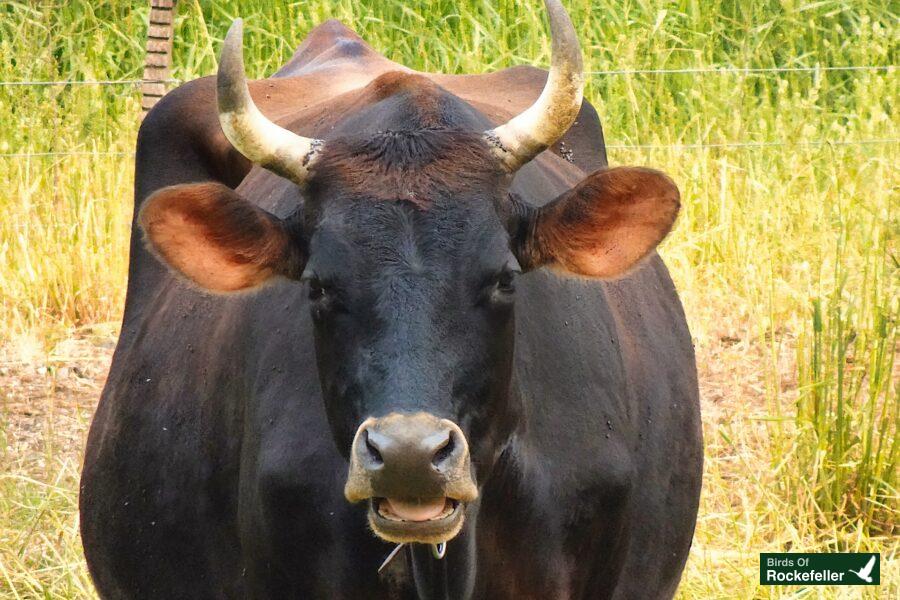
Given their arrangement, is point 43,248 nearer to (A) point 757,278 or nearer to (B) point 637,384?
(A) point 757,278

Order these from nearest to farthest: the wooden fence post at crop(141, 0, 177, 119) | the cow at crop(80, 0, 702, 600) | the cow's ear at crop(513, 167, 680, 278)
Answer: the cow at crop(80, 0, 702, 600), the cow's ear at crop(513, 167, 680, 278), the wooden fence post at crop(141, 0, 177, 119)

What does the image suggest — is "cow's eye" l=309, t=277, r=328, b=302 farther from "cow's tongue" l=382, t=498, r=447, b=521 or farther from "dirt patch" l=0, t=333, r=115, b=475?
"dirt patch" l=0, t=333, r=115, b=475

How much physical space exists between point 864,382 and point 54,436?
3190 mm

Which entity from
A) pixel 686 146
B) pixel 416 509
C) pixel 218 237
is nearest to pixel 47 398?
pixel 686 146

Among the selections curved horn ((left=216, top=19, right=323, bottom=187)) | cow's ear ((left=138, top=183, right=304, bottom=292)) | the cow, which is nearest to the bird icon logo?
the cow

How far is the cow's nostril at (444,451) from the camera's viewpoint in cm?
259

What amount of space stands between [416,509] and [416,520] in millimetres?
19

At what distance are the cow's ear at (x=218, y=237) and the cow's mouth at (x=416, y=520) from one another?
0.65 m

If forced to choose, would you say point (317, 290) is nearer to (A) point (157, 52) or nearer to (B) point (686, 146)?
(B) point (686, 146)

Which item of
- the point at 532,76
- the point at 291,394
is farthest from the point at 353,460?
the point at 532,76

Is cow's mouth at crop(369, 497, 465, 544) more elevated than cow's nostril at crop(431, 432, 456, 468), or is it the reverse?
cow's nostril at crop(431, 432, 456, 468)

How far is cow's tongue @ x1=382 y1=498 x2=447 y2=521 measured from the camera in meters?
2.66

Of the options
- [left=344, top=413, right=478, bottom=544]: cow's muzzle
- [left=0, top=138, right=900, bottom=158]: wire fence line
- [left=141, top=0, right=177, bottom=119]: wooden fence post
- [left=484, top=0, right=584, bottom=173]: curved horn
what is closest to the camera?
[left=344, top=413, right=478, bottom=544]: cow's muzzle

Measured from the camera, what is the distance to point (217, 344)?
3.75 meters
